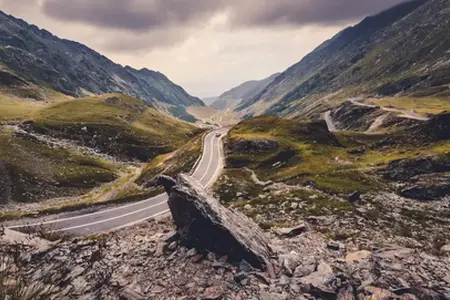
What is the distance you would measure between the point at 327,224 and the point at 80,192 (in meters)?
69.2

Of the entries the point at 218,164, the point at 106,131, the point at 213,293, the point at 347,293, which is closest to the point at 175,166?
the point at 218,164

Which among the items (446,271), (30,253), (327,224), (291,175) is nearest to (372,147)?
(291,175)

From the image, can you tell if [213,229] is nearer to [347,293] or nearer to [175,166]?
[347,293]

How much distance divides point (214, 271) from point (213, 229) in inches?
166

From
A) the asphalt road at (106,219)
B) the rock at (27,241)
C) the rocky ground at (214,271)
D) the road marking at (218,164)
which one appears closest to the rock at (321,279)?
the rocky ground at (214,271)

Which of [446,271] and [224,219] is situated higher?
[224,219]

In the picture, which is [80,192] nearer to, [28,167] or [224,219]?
[28,167]

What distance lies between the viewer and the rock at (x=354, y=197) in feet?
181

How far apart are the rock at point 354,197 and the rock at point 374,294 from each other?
32.8m

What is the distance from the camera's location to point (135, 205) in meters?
62.8

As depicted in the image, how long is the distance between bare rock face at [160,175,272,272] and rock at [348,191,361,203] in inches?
1011

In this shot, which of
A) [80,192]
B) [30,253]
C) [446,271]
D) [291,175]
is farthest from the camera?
[80,192]

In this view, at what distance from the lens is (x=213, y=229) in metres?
30.7

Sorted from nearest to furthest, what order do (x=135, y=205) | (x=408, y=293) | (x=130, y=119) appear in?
(x=408, y=293), (x=135, y=205), (x=130, y=119)
